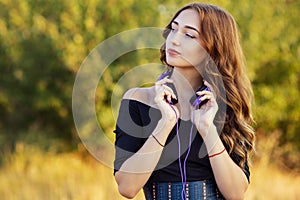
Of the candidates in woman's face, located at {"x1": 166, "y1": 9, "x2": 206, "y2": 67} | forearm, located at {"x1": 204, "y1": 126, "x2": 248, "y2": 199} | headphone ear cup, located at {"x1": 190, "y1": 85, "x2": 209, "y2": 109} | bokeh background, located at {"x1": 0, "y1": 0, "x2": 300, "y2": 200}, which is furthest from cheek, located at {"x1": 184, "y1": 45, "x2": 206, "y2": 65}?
bokeh background, located at {"x1": 0, "y1": 0, "x2": 300, "y2": 200}

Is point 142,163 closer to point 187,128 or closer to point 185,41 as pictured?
point 187,128

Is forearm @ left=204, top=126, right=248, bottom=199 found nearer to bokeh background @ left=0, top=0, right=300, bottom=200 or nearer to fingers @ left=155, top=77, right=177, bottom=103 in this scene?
fingers @ left=155, top=77, right=177, bottom=103

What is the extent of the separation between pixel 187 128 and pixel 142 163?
0.85ft

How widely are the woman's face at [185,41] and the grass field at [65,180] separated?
115 inches

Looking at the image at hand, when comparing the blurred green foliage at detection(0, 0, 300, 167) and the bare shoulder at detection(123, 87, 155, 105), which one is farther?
the blurred green foliage at detection(0, 0, 300, 167)

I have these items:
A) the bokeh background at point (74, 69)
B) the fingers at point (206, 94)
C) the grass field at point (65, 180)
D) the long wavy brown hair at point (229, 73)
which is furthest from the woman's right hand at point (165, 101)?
the bokeh background at point (74, 69)

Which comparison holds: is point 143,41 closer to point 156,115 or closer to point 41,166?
point 41,166

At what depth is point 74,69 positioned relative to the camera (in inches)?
348

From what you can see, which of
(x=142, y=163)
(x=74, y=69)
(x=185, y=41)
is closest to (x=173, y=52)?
(x=185, y=41)

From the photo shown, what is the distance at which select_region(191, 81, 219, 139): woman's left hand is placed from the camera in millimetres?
2588

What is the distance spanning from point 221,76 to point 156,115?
37cm

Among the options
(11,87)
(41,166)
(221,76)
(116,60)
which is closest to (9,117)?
(11,87)

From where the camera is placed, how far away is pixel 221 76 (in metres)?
2.80

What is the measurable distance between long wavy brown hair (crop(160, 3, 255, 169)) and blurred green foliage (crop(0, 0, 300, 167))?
5488 mm
